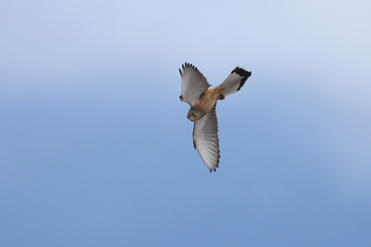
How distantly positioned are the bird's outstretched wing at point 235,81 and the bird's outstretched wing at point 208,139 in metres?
0.82

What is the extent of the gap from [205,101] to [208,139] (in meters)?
1.40

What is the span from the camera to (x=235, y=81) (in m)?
11.7

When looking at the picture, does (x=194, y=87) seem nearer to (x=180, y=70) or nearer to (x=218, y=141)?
(x=180, y=70)

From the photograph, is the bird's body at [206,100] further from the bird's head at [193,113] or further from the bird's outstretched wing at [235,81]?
the bird's outstretched wing at [235,81]

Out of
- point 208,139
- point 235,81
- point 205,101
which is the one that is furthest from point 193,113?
point 208,139

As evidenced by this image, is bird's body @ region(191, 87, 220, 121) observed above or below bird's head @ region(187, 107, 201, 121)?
above

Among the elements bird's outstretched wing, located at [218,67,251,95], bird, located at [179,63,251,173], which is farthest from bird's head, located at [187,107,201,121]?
bird's outstretched wing, located at [218,67,251,95]

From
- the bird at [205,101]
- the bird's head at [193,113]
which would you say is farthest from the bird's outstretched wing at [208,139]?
the bird's head at [193,113]

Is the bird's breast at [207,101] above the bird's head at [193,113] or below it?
above

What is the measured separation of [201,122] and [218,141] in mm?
649

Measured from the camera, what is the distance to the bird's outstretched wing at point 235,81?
11.6 meters

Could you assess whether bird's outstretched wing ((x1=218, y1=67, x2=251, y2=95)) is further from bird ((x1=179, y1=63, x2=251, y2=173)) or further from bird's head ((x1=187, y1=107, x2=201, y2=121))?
bird's head ((x1=187, y1=107, x2=201, y2=121))

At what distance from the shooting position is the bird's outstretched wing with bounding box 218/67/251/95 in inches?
455

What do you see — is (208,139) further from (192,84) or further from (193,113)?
(192,84)
